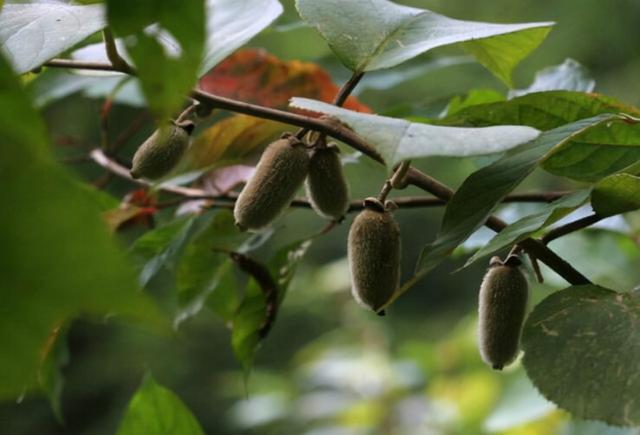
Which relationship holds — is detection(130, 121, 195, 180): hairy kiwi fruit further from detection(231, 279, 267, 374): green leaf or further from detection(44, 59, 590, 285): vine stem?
detection(231, 279, 267, 374): green leaf

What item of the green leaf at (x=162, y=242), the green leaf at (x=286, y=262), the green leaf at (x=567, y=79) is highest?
the green leaf at (x=567, y=79)

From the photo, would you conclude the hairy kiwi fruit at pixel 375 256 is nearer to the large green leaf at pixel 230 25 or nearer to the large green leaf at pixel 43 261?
the large green leaf at pixel 230 25

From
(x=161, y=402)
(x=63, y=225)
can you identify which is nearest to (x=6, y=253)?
(x=63, y=225)

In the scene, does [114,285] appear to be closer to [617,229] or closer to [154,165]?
[154,165]

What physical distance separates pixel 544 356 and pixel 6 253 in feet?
1.24

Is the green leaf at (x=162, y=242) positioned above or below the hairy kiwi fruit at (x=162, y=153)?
below

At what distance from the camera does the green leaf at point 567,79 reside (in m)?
0.99

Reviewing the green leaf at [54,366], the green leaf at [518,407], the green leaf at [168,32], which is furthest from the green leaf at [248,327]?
the green leaf at [518,407]

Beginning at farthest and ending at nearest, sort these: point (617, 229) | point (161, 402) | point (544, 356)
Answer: point (617, 229), point (161, 402), point (544, 356)

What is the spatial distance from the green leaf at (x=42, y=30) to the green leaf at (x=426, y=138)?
18 centimetres

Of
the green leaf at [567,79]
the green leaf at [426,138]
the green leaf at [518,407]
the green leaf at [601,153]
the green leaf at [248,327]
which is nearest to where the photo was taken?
the green leaf at [426,138]

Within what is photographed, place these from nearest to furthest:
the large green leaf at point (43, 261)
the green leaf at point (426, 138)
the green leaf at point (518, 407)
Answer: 1. the large green leaf at point (43, 261)
2. the green leaf at point (426, 138)
3. the green leaf at point (518, 407)

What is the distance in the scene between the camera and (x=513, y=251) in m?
0.63

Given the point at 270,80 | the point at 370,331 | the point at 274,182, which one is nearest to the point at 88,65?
the point at 274,182
